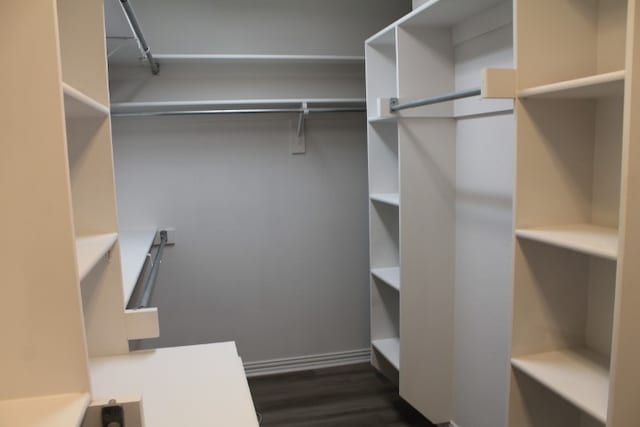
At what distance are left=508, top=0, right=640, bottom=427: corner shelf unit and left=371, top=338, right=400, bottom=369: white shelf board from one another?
45.5 inches

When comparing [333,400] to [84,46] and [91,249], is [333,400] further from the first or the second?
[84,46]

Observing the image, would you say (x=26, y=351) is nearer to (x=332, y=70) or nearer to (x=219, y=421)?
(x=219, y=421)

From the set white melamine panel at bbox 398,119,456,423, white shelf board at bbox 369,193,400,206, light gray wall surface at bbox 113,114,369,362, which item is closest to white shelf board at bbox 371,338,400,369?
white melamine panel at bbox 398,119,456,423

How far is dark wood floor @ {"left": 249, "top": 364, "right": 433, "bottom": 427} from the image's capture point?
2.83 meters

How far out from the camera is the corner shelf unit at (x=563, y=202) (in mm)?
1515

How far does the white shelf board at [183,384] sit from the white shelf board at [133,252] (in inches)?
9.0

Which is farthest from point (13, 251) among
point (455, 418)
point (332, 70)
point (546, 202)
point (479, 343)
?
point (332, 70)

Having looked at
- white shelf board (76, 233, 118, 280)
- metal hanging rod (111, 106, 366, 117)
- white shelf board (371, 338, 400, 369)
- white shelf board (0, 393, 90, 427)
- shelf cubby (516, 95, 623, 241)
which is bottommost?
white shelf board (371, 338, 400, 369)

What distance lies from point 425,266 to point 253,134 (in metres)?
1.41

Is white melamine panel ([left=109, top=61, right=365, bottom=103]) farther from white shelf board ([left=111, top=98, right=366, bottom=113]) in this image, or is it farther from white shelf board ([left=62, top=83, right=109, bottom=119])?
white shelf board ([left=62, top=83, right=109, bottom=119])

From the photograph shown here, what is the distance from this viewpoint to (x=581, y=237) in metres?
1.44

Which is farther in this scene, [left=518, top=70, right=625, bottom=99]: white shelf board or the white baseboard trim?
the white baseboard trim

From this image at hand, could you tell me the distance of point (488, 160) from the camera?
2.27 metres

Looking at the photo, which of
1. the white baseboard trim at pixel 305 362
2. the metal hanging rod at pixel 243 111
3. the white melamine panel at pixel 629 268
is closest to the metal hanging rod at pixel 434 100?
the white melamine panel at pixel 629 268
